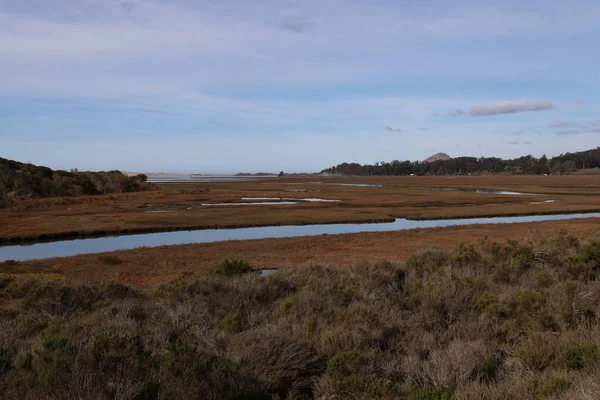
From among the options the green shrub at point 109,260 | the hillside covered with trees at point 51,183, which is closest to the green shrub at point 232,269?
the green shrub at point 109,260

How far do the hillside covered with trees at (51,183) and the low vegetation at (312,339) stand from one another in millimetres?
55687

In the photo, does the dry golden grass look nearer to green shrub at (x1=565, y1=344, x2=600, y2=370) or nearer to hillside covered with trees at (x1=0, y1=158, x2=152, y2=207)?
green shrub at (x1=565, y1=344, x2=600, y2=370)

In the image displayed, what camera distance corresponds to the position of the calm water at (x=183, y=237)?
29094 millimetres

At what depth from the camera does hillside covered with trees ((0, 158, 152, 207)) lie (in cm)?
6918

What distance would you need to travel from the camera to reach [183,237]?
1362 inches

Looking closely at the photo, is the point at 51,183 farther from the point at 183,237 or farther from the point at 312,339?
the point at 312,339

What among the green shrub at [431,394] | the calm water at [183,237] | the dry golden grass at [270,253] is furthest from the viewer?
the calm water at [183,237]

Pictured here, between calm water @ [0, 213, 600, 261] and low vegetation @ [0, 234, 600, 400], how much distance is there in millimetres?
16948

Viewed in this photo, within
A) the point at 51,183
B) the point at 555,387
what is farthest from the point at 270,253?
the point at 51,183

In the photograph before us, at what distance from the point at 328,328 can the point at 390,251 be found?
18.6m

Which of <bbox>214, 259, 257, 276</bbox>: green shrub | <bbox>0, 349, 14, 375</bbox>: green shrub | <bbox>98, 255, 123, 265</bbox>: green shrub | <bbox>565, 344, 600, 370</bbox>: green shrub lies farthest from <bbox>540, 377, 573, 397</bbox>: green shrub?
<bbox>98, 255, 123, 265</bbox>: green shrub

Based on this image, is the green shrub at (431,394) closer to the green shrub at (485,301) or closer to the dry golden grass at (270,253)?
the green shrub at (485,301)

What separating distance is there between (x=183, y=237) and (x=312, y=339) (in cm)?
2858

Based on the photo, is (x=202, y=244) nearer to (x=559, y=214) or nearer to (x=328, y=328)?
(x=328, y=328)
